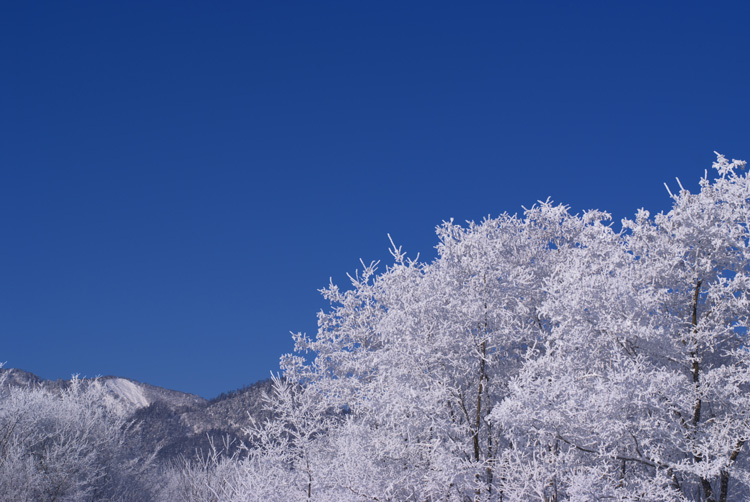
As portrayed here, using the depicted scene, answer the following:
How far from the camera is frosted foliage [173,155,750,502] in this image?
32.9ft

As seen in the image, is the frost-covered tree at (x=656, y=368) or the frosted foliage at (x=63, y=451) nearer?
the frost-covered tree at (x=656, y=368)

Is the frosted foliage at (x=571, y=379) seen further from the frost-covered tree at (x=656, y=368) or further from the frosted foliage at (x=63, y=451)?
the frosted foliage at (x=63, y=451)

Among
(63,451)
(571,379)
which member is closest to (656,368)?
(571,379)

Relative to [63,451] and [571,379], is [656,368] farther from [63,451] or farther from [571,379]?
[63,451]

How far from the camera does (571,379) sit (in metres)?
10.2

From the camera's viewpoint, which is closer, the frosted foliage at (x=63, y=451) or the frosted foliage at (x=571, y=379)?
the frosted foliage at (x=571, y=379)

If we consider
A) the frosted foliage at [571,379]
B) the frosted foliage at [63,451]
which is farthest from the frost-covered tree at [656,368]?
the frosted foliage at [63,451]

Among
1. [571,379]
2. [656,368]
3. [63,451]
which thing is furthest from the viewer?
[63,451]

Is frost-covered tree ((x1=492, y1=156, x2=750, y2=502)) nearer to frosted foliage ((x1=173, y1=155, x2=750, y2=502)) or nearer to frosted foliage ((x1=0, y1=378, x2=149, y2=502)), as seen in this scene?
frosted foliage ((x1=173, y1=155, x2=750, y2=502))

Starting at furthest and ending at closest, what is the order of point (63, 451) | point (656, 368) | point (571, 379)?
point (63, 451) < point (656, 368) < point (571, 379)

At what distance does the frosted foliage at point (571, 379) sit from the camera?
10039 millimetres

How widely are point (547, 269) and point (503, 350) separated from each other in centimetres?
303

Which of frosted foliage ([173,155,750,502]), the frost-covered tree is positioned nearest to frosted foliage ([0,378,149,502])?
frosted foliage ([173,155,750,502])

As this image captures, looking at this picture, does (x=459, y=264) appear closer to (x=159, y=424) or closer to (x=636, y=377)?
(x=636, y=377)
